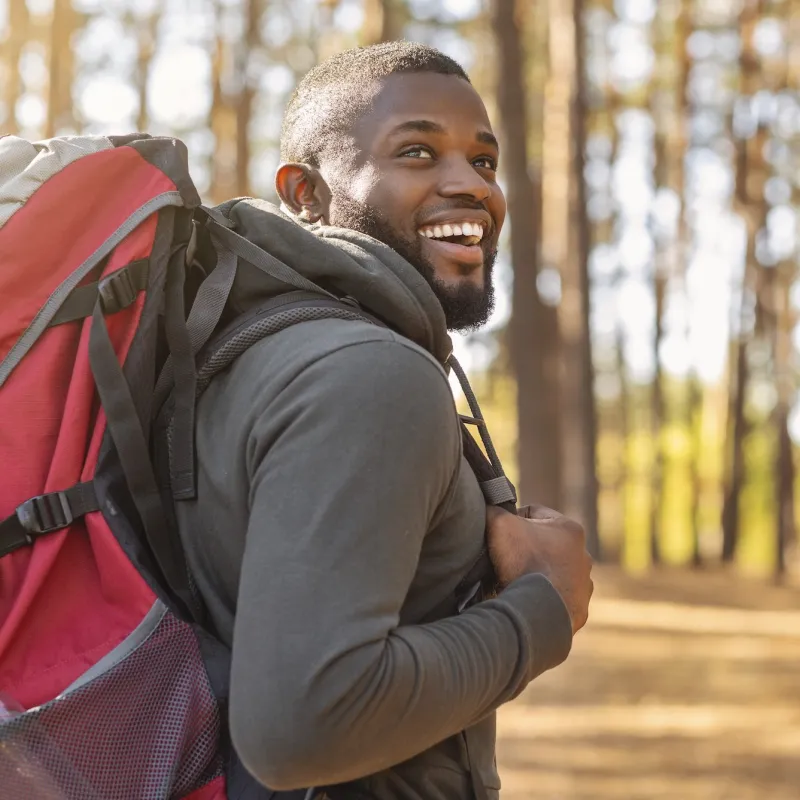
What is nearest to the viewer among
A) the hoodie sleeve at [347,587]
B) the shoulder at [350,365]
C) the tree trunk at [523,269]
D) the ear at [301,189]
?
the hoodie sleeve at [347,587]

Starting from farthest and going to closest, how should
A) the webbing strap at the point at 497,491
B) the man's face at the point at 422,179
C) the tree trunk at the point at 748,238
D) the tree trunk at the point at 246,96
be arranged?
the tree trunk at the point at 748,238
the tree trunk at the point at 246,96
the man's face at the point at 422,179
the webbing strap at the point at 497,491

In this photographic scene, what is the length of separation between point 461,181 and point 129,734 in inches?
49.5

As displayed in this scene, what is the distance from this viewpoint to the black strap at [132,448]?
1708 millimetres

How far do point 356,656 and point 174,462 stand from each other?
517 millimetres

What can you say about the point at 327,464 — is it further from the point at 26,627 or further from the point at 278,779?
the point at 26,627

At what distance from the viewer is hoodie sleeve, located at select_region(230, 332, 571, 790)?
4.67 ft

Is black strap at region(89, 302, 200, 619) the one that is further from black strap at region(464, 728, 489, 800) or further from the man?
black strap at region(464, 728, 489, 800)

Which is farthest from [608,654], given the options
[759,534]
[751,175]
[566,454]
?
[759,534]

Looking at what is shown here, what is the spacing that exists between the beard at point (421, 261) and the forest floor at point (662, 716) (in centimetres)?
463

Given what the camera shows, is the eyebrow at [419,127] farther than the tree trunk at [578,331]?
No

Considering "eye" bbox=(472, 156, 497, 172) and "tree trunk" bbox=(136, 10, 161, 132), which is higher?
"tree trunk" bbox=(136, 10, 161, 132)

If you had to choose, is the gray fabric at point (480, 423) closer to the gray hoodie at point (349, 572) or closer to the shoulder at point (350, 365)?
the gray hoodie at point (349, 572)

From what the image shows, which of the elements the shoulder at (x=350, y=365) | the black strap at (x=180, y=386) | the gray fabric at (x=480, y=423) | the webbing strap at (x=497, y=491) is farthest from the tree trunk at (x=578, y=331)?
the shoulder at (x=350, y=365)

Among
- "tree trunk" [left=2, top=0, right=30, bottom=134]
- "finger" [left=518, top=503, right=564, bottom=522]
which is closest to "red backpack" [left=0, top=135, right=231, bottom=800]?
"finger" [left=518, top=503, right=564, bottom=522]
